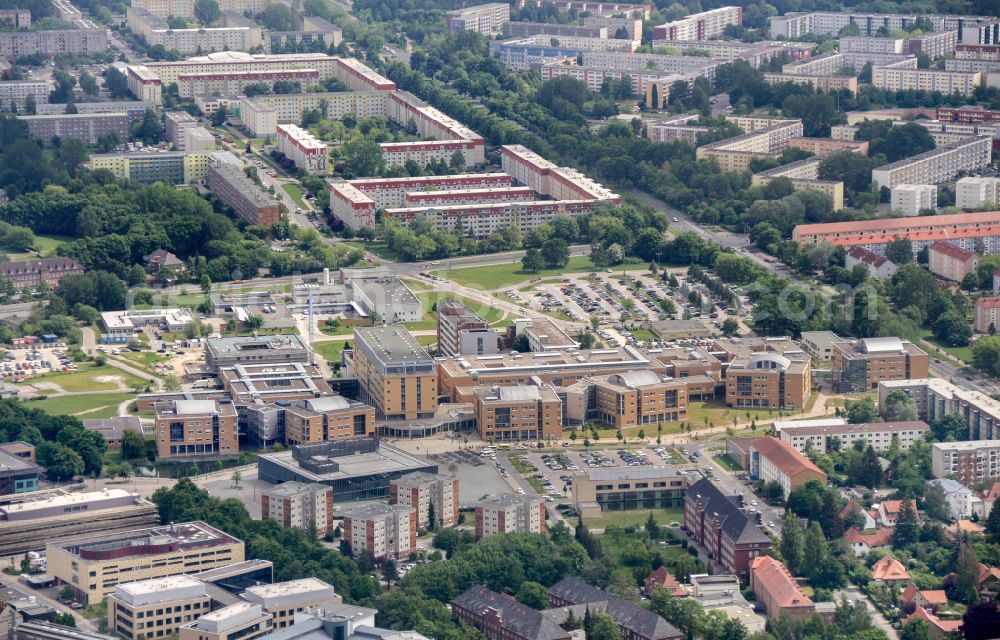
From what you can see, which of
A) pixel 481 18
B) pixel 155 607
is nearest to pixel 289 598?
pixel 155 607

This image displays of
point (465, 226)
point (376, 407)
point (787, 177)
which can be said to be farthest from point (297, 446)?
point (787, 177)

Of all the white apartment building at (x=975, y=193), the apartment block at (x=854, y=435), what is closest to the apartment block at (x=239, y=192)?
the white apartment building at (x=975, y=193)

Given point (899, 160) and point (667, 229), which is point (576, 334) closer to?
point (667, 229)

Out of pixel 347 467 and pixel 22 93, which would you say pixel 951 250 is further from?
pixel 22 93

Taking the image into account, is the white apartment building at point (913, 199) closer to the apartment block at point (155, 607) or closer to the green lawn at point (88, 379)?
the green lawn at point (88, 379)

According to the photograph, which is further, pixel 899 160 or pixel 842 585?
pixel 899 160

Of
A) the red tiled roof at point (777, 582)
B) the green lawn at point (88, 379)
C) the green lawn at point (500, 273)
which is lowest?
the red tiled roof at point (777, 582)

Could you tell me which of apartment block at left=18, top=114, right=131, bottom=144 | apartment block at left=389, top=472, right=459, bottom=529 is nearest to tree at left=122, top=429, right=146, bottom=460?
apartment block at left=389, top=472, right=459, bottom=529

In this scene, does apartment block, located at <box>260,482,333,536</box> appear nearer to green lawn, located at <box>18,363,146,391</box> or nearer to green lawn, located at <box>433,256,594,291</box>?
green lawn, located at <box>18,363,146,391</box>
